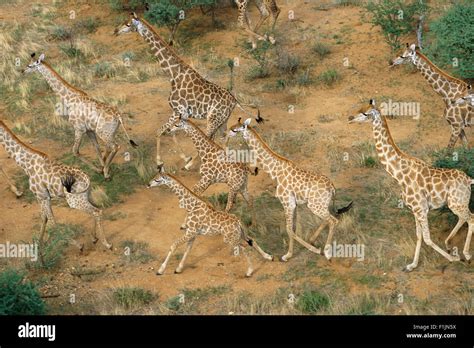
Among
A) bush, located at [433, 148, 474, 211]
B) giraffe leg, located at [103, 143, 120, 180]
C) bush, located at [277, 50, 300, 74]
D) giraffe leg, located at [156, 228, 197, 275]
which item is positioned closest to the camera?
giraffe leg, located at [156, 228, 197, 275]

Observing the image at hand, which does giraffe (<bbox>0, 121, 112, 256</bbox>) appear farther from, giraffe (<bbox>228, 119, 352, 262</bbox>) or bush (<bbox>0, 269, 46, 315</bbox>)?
giraffe (<bbox>228, 119, 352, 262</bbox>)

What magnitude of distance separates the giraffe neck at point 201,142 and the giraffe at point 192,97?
128cm

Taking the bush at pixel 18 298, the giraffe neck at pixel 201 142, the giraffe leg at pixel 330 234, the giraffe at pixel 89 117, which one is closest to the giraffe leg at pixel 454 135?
the giraffe leg at pixel 330 234

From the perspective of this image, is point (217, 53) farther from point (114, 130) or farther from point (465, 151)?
point (465, 151)

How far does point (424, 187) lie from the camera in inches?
561

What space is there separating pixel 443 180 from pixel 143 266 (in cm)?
547

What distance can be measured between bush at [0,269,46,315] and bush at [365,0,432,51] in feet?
42.0

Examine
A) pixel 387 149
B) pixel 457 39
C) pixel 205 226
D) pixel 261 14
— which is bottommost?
pixel 205 226

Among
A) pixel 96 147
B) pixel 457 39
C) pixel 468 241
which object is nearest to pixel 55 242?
pixel 96 147

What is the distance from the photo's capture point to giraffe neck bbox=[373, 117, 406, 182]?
47.8 feet

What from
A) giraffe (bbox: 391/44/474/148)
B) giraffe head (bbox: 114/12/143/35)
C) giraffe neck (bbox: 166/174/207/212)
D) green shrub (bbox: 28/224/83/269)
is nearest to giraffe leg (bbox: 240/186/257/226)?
giraffe neck (bbox: 166/174/207/212)

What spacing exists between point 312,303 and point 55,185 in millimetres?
5229

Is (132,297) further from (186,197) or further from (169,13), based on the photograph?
(169,13)

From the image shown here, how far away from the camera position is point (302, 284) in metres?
14.0
